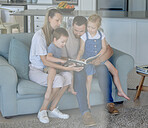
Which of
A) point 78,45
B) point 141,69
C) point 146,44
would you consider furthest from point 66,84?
point 146,44

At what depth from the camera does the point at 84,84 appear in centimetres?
129

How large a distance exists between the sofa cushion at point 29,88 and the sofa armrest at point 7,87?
26mm

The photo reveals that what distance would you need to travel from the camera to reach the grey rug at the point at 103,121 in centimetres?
126

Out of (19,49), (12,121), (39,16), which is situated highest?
(39,16)

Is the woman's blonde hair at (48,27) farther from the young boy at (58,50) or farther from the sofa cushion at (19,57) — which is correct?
the sofa cushion at (19,57)

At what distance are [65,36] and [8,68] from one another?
339 mm

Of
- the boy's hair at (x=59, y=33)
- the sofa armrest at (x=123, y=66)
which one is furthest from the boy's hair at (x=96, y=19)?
the sofa armrest at (x=123, y=66)

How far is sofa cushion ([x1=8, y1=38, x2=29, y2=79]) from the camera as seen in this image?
1499 millimetres

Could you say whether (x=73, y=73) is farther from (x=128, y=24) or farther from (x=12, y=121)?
(x=128, y=24)

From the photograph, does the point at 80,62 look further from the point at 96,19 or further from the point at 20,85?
the point at 20,85

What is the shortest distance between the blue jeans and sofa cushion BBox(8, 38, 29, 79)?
0.92 ft

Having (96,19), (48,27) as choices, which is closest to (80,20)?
(96,19)

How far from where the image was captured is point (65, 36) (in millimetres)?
1235

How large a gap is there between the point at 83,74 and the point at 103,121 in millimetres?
186
